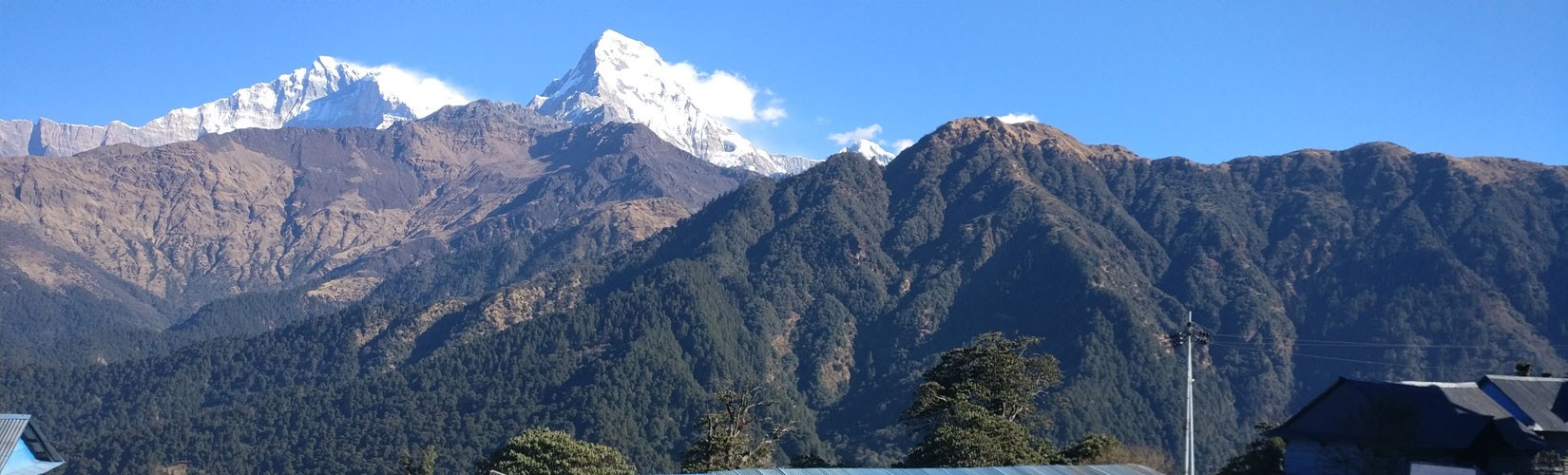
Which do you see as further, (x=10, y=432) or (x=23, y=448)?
(x=23, y=448)

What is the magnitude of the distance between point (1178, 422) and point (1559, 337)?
72.2m

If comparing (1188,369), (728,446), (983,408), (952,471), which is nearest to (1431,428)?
(1188,369)

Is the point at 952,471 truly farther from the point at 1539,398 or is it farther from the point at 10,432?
the point at 10,432

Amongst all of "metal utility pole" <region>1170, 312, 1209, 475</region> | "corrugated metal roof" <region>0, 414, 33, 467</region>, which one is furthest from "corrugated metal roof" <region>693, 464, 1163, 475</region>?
"corrugated metal roof" <region>0, 414, 33, 467</region>


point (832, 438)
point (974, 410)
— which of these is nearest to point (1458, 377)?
point (832, 438)

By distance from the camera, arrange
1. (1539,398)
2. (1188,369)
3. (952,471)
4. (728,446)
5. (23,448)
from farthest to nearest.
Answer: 1. (728,446)
2. (1188,369)
3. (1539,398)
4. (952,471)
5. (23,448)

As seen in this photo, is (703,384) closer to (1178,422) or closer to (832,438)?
(832,438)

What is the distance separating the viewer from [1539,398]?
3903cm

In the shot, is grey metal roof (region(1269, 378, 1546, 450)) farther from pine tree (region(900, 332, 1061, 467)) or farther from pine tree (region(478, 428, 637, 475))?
pine tree (region(478, 428, 637, 475))

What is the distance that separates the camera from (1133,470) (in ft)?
139

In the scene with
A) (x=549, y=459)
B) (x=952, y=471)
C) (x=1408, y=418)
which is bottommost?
(x=549, y=459)

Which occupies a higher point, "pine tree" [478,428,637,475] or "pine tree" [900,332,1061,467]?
"pine tree" [900,332,1061,467]

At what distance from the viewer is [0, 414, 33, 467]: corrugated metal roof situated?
98.6 ft

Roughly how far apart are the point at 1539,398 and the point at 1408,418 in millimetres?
5045
